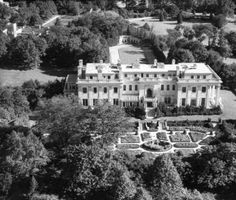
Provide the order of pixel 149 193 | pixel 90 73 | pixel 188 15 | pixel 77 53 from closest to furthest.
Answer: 1. pixel 149 193
2. pixel 90 73
3. pixel 77 53
4. pixel 188 15

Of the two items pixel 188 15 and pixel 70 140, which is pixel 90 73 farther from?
pixel 188 15

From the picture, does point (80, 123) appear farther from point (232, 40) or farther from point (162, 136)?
point (232, 40)

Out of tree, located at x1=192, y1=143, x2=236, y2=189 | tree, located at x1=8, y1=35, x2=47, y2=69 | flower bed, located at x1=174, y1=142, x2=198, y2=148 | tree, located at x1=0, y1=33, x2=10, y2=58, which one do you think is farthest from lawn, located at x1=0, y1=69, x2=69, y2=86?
tree, located at x1=192, y1=143, x2=236, y2=189

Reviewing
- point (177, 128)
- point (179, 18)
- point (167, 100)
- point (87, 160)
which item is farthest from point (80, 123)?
point (179, 18)

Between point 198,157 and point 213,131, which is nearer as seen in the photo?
point 198,157

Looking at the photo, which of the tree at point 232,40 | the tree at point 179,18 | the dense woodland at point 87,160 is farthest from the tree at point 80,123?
the tree at point 179,18

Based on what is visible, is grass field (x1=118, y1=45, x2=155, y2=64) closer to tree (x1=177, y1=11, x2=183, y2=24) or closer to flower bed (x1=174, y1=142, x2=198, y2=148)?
tree (x1=177, y1=11, x2=183, y2=24)

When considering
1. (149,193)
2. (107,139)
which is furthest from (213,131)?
(149,193)

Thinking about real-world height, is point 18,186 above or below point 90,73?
below
